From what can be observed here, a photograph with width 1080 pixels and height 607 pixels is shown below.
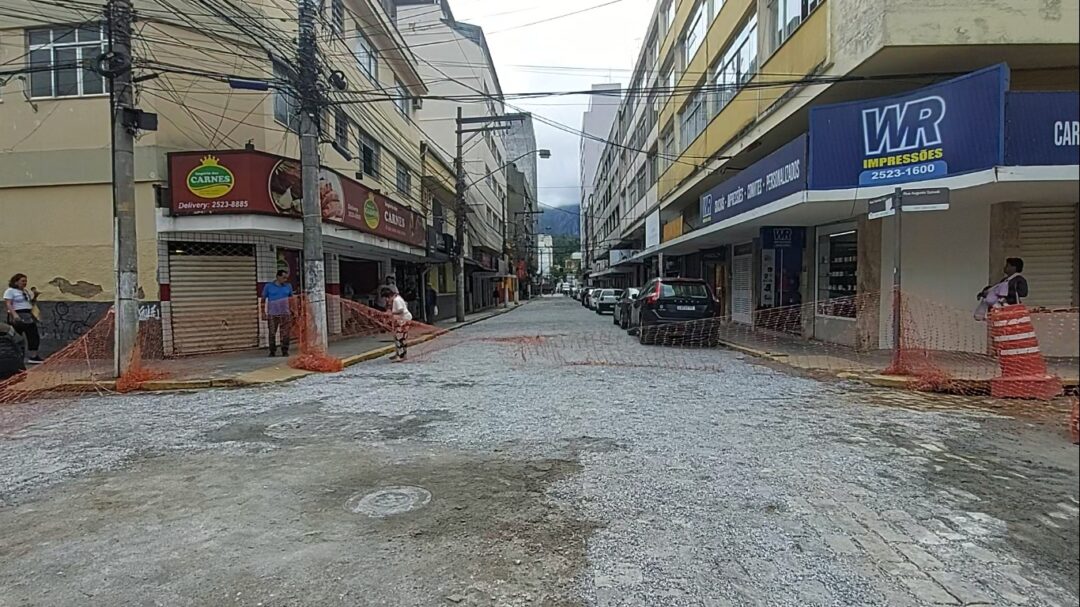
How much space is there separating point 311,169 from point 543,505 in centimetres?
974

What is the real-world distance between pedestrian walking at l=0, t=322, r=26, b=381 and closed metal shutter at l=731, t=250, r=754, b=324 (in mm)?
17909

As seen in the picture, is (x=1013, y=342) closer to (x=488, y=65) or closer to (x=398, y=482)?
(x=398, y=482)

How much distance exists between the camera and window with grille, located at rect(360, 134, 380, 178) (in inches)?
831

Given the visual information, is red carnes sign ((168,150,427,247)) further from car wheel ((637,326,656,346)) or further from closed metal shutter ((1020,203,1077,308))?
closed metal shutter ((1020,203,1077,308))

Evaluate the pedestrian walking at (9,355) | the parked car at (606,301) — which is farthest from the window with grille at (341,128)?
the parked car at (606,301)

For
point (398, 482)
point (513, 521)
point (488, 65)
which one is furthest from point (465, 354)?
point (488, 65)

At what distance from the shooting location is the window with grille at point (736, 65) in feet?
57.1

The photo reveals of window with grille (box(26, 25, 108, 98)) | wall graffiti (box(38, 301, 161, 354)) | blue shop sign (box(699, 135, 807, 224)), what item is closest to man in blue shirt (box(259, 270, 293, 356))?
wall graffiti (box(38, 301, 161, 354))

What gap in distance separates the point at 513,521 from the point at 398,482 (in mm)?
1255

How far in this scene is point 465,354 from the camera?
47.3 ft

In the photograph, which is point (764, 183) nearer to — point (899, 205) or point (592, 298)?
point (899, 205)

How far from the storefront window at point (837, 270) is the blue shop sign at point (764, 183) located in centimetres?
206

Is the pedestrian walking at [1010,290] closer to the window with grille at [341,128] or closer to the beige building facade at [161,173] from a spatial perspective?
the beige building facade at [161,173]

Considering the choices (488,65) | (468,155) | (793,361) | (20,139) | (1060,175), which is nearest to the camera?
(1060,175)
